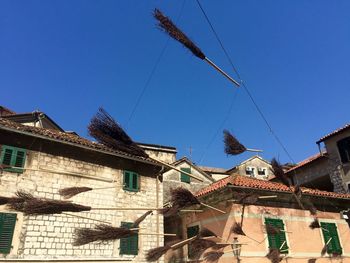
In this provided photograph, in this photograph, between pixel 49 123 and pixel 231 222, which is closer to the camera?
pixel 231 222

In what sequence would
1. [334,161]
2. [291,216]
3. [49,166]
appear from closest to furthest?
[49,166], [291,216], [334,161]

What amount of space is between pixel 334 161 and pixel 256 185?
9431 millimetres

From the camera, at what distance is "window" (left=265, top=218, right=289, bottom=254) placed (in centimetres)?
1241

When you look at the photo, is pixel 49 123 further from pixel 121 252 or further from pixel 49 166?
pixel 121 252

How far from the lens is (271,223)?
12695mm

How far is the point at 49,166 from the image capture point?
12.5 metres

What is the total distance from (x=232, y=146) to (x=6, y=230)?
789 centimetres

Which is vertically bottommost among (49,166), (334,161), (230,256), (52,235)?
(230,256)

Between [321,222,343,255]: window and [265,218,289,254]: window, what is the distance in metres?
2.26

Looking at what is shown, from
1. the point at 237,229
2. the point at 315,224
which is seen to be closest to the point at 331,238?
the point at 315,224

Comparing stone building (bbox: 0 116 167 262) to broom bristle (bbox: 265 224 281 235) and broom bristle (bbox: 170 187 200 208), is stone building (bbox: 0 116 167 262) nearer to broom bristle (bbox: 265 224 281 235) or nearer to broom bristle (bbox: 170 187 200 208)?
broom bristle (bbox: 170 187 200 208)

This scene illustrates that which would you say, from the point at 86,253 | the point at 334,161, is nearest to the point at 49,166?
the point at 86,253

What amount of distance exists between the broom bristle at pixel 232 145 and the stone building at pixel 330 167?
43.8ft

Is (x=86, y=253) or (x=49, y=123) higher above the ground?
(x=49, y=123)
